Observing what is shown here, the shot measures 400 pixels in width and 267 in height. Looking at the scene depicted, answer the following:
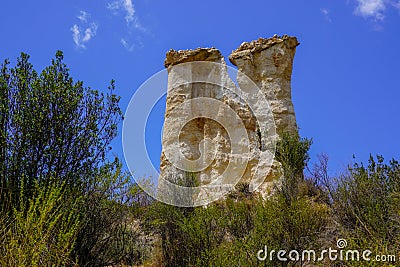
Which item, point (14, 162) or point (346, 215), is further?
point (346, 215)

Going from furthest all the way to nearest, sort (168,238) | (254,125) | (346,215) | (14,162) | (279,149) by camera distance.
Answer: (254,125), (279,149), (168,238), (346,215), (14,162)

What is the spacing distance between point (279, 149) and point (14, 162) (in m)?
11.5

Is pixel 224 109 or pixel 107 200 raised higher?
pixel 224 109

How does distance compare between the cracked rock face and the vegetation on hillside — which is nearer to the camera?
the vegetation on hillside

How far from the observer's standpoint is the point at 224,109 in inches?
874

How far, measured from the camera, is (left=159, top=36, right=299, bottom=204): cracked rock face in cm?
2081

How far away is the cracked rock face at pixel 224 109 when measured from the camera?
68.3 feet

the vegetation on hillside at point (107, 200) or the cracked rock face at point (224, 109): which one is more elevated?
the cracked rock face at point (224, 109)

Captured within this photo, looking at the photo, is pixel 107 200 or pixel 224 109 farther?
pixel 224 109

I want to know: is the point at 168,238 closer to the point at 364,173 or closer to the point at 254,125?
the point at 364,173

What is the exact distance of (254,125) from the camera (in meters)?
21.6

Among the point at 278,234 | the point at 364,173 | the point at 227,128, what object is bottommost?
the point at 278,234

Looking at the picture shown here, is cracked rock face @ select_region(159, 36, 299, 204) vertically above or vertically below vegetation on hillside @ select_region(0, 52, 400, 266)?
above

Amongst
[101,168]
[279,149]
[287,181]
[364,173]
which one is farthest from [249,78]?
[101,168]
